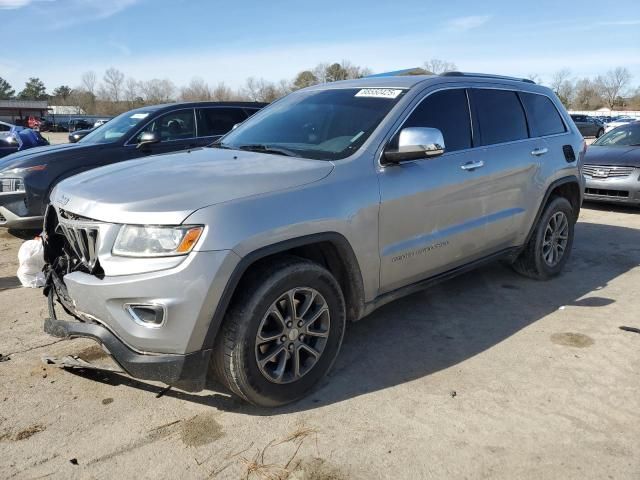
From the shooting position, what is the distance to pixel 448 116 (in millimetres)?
4039

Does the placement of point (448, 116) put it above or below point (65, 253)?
above

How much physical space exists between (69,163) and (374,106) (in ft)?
14.2

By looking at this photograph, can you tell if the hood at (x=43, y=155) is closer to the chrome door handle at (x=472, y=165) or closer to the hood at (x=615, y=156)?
the chrome door handle at (x=472, y=165)

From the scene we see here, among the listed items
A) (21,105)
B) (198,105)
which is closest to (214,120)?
(198,105)

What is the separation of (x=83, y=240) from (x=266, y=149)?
1.35 metres

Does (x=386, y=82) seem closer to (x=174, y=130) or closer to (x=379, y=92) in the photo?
(x=379, y=92)

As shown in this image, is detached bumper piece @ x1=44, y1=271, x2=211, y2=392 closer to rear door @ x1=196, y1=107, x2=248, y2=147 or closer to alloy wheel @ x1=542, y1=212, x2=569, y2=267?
alloy wheel @ x1=542, y1=212, x2=569, y2=267

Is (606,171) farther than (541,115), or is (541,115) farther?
(606,171)

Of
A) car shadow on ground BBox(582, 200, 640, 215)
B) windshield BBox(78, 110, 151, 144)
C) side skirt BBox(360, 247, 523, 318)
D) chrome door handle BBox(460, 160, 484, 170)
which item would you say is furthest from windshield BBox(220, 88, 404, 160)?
car shadow on ground BBox(582, 200, 640, 215)

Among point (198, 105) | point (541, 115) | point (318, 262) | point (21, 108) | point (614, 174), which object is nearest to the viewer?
point (318, 262)

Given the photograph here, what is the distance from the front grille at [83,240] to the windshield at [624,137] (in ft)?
31.5

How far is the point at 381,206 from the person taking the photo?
3.30 m

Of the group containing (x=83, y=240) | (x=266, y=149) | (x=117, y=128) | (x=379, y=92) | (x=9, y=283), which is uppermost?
(x=379, y=92)

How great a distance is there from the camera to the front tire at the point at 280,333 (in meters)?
2.78
